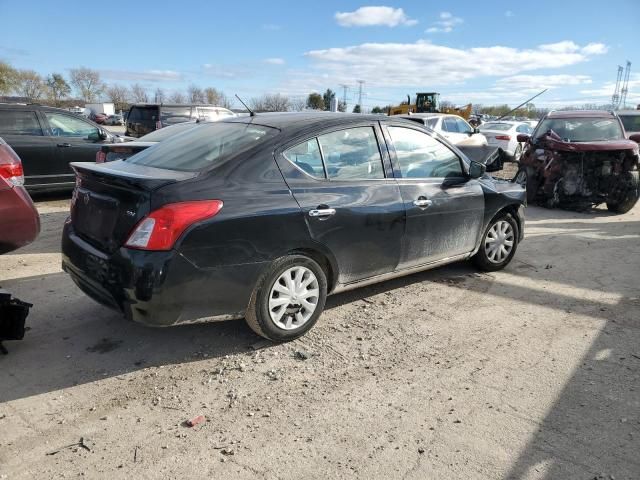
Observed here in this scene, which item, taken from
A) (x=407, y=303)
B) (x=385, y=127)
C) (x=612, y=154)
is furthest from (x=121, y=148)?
(x=612, y=154)

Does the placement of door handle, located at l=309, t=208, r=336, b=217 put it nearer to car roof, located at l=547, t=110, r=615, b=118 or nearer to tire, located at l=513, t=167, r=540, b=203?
tire, located at l=513, t=167, r=540, b=203

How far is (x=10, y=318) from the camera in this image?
334 centimetres

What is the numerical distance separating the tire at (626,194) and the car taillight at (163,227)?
8.69m

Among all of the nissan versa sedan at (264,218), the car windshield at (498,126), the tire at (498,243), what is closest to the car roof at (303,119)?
the nissan versa sedan at (264,218)

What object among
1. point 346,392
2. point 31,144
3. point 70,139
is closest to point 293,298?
point 346,392

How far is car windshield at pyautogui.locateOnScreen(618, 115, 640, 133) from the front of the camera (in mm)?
13994

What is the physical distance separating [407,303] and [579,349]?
4.68 feet

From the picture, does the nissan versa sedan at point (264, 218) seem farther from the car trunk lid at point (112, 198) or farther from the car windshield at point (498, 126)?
the car windshield at point (498, 126)

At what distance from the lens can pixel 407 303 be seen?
4512 millimetres

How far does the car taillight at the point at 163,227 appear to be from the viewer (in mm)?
2979

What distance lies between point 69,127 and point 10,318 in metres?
6.91

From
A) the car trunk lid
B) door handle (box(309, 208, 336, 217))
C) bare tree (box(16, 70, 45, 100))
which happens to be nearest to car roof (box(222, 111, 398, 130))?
door handle (box(309, 208, 336, 217))

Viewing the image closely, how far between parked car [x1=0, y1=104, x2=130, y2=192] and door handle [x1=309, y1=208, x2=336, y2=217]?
707 cm

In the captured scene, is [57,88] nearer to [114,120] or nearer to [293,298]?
[114,120]
